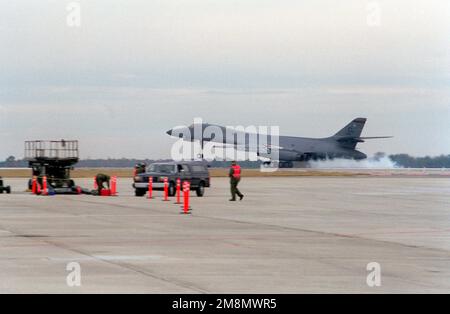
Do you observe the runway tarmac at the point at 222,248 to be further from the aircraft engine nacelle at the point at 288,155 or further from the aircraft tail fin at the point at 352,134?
the aircraft tail fin at the point at 352,134

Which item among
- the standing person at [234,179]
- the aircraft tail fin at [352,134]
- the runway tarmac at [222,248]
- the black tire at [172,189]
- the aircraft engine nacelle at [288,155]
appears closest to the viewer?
the runway tarmac at [222,248]

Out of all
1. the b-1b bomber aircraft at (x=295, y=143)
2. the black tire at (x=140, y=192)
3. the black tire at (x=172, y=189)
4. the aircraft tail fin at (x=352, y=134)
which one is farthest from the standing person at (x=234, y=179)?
the aircraft tail fin at (x=352, y=134)

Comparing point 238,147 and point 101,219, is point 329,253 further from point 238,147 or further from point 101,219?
point 238,147

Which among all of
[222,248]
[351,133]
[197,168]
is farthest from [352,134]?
[222,248]

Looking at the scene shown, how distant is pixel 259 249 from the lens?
21391mm

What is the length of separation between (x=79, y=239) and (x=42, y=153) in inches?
1303

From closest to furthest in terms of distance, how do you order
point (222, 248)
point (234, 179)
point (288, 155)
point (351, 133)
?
point (222, 248), point (234, 179), point (288, 155), point (351, 133)

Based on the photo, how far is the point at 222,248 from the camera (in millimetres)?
21500

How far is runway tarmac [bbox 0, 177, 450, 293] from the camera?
51.0 feet

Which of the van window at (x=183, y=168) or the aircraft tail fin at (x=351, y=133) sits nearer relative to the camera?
the van window at (x=183, y=168)

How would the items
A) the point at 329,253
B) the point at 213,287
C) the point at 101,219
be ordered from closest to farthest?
the point at 213,287 → the point at 329,253 → the point at 101,219

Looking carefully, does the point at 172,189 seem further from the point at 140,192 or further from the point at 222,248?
the point at 222,248

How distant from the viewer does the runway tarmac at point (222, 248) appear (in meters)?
15.5
